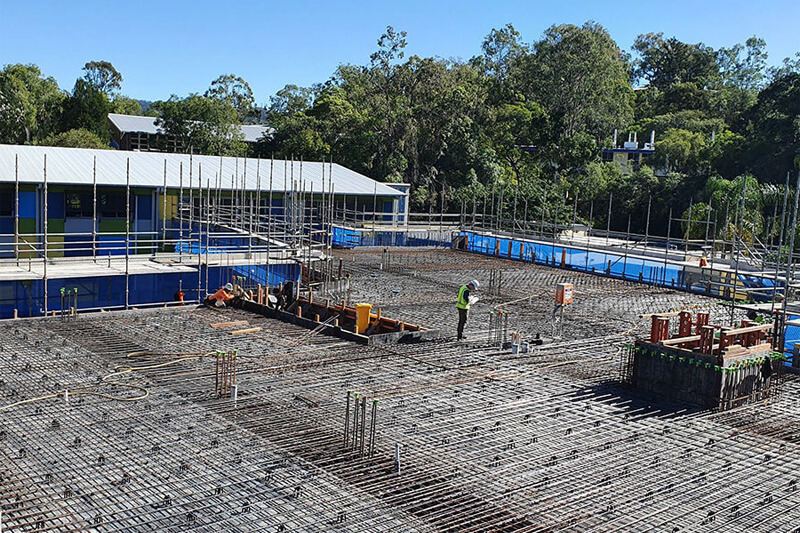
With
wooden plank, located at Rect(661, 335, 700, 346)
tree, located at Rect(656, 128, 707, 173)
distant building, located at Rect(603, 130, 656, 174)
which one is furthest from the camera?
distant building, located at Rect(603, 130, 656, 174)

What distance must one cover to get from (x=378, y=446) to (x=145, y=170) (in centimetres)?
1898

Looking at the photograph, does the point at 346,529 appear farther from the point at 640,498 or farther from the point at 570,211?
the point at 570,211

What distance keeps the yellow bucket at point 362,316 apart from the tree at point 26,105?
37426mm

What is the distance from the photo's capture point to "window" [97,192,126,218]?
→ 2372 cm

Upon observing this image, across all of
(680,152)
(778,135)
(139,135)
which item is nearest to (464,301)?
(778,135)

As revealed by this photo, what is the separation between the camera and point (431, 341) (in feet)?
51.1

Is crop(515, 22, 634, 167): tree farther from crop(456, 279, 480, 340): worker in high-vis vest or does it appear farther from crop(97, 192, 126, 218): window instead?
crop(456, 279, 480, 340): worker in high-vis vest

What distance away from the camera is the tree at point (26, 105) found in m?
46.4

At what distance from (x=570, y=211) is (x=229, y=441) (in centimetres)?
3454

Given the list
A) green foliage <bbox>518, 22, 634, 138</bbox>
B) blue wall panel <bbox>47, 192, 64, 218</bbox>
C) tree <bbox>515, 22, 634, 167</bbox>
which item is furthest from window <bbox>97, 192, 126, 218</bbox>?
green foliage <bbox>518, 22, 634, 138</bbox>

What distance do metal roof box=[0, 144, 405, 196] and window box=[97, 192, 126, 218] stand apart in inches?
22.9

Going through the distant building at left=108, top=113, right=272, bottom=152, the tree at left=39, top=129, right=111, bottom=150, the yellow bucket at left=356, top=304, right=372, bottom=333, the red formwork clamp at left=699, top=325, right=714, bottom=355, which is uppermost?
the distant building at left=108, top=113, right=272, bottom=152

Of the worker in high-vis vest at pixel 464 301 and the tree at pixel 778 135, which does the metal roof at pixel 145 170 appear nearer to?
the worker in high-vis vest at pixel 464 301

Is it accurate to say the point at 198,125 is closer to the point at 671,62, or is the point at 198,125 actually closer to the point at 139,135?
the point at 139,135
